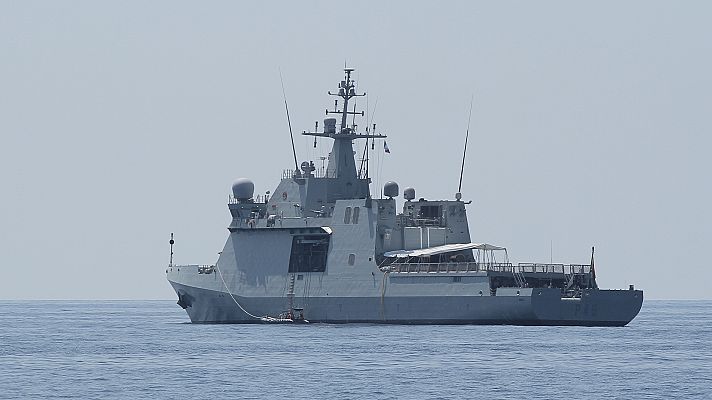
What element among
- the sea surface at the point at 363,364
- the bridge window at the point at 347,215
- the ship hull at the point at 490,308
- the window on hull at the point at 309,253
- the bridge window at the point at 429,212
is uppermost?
the bridge window at the point at 429,212

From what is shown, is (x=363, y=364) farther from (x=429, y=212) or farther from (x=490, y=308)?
(x=429, y=212)

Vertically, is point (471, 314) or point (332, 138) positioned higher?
point (332, 138)

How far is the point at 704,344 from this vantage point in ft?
219

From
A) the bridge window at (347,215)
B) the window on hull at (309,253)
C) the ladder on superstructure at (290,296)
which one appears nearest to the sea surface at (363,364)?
the ladder on superstructure at (290,296)

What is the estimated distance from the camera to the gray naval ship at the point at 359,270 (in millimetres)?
70062

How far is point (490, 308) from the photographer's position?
6975 cm

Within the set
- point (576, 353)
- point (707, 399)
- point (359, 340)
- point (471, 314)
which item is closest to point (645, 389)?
point (707, 399)

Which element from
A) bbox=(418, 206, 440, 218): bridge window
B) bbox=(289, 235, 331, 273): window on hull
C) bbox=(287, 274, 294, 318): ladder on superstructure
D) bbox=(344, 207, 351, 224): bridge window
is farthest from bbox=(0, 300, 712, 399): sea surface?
bbox=(418, 206, 440, 218): bridge window

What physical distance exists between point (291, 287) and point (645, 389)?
31.2 meters

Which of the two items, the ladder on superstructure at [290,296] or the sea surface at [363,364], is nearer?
the sea surface at [363,364]

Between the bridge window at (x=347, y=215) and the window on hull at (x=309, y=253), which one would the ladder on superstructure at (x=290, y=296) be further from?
the bridge window at (x=347, y=215)

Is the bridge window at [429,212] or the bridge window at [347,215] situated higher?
the bridge window at [429,212]

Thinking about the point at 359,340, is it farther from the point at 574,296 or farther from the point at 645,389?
the point at 645,389

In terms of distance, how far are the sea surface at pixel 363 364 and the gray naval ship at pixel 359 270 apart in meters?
1.13
